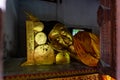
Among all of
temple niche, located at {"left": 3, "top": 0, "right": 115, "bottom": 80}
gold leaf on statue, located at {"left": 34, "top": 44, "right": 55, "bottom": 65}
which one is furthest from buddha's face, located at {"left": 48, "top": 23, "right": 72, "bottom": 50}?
gold leaf on statue, located at {"left": 34, "top": 44, "right": 55, "bottom": 65}

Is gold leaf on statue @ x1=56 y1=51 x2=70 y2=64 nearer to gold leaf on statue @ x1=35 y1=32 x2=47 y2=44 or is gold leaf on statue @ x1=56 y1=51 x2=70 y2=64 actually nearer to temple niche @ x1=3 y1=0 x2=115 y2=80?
temple niche @ x1=3 y1=0 x2=115 y2=80

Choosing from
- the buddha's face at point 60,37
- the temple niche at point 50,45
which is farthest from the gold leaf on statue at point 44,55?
the buddha's face at point 60,37

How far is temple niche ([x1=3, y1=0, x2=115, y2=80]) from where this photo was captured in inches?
89.7

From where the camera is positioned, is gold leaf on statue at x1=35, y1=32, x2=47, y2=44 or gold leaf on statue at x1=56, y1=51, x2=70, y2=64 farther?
gold leaf on statue at x1=56, y1=51, x2=70, y2=64

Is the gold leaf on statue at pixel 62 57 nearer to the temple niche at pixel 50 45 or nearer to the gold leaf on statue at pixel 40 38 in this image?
the temple niche at pixel 50 45

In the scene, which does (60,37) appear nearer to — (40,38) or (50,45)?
(50,45)

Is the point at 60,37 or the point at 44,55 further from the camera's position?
the point at 60,37

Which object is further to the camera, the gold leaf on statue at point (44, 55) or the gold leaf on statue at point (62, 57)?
the gold leaf on statue at point (62, 57)

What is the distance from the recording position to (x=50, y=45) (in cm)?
275

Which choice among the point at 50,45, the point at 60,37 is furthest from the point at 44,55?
the point at 60,37

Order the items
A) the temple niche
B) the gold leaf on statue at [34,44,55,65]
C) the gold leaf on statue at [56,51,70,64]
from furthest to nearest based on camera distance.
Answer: the gold leaf on statue at [56,51,70,64]
the gold leaf on statue at [34,44,55,65]
the temple niche

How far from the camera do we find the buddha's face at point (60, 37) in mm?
2807

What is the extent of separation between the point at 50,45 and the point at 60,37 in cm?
19

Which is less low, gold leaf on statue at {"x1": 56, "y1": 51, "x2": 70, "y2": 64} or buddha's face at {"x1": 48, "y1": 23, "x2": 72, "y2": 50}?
buddha's face at {"x1": 48, "y1": 23, "x2": 72, "y2": 50}
